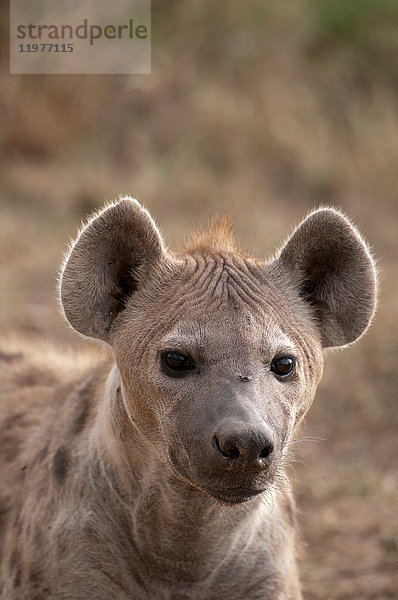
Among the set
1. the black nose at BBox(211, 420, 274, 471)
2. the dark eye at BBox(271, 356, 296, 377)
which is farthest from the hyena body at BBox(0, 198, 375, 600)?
the black nose at BBox(211, 420, 274, 471)

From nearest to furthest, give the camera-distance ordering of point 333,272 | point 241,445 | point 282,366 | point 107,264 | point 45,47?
point 241,445 → point 282,366 → point 107,264 → point 333,272 → point 45,47

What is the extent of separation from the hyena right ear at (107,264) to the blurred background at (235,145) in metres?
2.59

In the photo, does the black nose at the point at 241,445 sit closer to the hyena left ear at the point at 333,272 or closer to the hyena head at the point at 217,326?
the hyena head at the point at 217,326

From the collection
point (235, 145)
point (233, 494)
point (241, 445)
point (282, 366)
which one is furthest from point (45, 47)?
point (241, 445)

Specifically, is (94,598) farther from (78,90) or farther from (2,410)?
(78,90)

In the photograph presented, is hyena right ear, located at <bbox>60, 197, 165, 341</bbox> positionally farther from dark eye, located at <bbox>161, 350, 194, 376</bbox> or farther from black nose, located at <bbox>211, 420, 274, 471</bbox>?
black nose, located at <bbox>211, 420, 274, 471</bbox>

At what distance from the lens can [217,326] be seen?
2.37 m

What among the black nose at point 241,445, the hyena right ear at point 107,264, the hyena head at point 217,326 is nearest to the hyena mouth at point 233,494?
the hyena head at point 217,326

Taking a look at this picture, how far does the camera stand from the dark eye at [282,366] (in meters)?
2.40

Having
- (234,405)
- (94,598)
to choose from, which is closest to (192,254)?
(234,405)

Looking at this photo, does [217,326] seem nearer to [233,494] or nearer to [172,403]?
[172,403]

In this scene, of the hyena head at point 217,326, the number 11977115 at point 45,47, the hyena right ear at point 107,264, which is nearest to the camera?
the hyena head at point 217,326

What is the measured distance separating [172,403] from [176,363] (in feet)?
0.34

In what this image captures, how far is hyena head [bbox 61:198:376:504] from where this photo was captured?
2.23 metres
